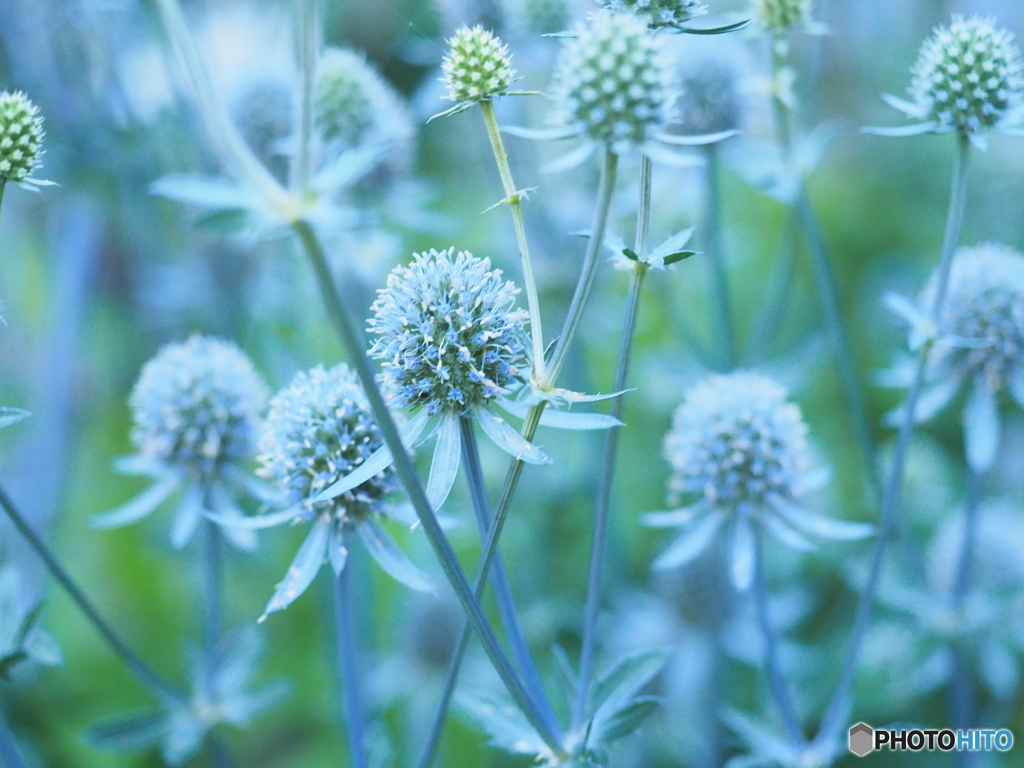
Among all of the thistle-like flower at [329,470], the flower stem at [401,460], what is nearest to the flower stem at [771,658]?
the flower stem at [401,460]

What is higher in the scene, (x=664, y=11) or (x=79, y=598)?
(x=664, y=11)

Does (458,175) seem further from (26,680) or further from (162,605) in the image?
(26,680)

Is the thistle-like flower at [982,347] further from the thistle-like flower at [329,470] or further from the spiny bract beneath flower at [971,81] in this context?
the thistle-like flower at [329,470]

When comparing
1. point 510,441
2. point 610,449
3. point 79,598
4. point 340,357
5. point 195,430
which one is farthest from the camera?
point 340,357

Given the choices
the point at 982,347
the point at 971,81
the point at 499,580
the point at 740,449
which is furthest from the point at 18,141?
the point at 982,347

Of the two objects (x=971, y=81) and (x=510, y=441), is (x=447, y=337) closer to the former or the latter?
(x=510, y=441)

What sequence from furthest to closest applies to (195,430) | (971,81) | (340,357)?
(340,357), (195,430), (971,81)
